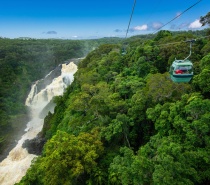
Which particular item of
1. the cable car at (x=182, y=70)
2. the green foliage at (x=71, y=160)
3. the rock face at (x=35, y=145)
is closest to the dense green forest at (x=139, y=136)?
the green foliage at (x=71, y=160)

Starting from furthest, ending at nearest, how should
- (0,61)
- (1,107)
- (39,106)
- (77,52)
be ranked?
(77,52)
(0,61)
(39,106)
(1,107)

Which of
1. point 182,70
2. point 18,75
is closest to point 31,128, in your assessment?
point 18,75

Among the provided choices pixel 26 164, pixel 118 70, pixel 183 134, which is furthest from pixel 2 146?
pixel 183 134

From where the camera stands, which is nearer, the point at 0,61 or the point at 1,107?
the point at 1,107

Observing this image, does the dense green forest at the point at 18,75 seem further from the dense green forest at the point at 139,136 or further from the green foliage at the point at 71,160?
the green foliage at the point at 71,160

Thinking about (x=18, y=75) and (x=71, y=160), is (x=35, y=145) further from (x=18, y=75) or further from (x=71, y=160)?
(x=18, y=75)

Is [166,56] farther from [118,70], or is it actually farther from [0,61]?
[0,61]

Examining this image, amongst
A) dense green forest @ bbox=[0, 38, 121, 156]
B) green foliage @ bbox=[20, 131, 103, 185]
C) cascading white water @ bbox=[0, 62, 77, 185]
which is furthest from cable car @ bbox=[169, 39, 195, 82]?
dense green forest @ bbox=[0, 38, 121, 156]
